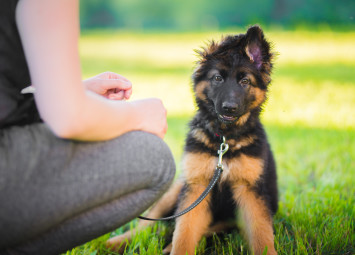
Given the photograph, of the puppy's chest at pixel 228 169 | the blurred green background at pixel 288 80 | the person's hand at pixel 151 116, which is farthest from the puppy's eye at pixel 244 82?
the person's hand at pixel 151 116

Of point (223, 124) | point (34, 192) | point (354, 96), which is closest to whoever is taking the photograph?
point (34, 192)

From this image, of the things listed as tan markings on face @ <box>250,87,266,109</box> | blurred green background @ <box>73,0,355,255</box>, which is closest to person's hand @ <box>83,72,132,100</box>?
blurred green background @ <box>73,0,355,255</box>

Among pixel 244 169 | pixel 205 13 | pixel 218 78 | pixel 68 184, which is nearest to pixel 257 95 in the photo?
pixel 218 78

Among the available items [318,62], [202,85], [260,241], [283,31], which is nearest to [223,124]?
[202,85]

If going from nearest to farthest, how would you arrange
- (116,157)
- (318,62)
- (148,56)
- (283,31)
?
(116,157), (318,62), (148,56), (283,31)

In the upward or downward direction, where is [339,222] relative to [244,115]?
downward

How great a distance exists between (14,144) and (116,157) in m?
0.40

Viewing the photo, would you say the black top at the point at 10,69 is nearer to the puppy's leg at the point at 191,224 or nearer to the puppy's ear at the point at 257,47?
the puppy's leg at the point at 191,224

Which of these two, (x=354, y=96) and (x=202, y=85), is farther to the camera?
(x=354, y=96)

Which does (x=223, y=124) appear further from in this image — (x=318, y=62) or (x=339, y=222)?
(x=318, y=62)

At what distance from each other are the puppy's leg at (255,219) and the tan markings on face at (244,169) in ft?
0.22

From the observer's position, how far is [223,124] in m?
2.88

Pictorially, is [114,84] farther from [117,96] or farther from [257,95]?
[257,95]

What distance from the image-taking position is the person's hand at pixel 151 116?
174 centimetres
